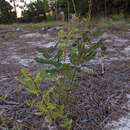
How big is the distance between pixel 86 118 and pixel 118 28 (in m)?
3.21

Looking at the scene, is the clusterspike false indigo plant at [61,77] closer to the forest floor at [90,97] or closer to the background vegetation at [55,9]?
the forest floor at [90,97]

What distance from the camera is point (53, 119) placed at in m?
1.57

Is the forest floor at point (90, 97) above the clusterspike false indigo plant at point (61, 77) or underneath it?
underneath

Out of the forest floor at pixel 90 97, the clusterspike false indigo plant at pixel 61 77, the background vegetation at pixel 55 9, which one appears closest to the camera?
the clusterspike false indigo plant at pixel 61 77

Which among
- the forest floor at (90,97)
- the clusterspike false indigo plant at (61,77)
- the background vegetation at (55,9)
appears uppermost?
the background vegetation at (55,9)

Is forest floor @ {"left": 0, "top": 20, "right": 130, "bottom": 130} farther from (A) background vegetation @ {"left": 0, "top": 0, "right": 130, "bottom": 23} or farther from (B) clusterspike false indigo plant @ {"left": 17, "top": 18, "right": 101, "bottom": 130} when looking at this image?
(A) background vegetation @ {"left": 0, "top": 0, "right": 130, "bottom": 23}

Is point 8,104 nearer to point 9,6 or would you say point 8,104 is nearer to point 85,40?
point 85,40

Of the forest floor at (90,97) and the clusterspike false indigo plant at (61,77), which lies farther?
the forest floor at (90,97)

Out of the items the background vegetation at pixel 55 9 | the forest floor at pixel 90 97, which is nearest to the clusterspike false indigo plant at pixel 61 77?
the forest floor at pixel 90 97

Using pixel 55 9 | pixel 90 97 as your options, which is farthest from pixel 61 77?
pixel 55 9

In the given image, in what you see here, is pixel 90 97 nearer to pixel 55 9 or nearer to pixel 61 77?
pixel 61 77

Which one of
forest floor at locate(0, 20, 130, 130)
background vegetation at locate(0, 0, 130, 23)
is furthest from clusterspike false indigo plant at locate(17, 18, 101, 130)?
background vegetation at locate(0, 0, 130, 23)

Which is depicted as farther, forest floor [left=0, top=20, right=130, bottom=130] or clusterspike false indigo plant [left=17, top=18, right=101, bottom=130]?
forest floor [left=0, top=20, right=130, bottom=130]

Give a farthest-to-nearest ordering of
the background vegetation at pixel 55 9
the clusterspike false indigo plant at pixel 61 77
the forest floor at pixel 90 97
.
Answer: the background vegetation at pixel 55 9
the forest floor at pixel 90 97
the clusterspike false indigo plant at pixel 61 77
